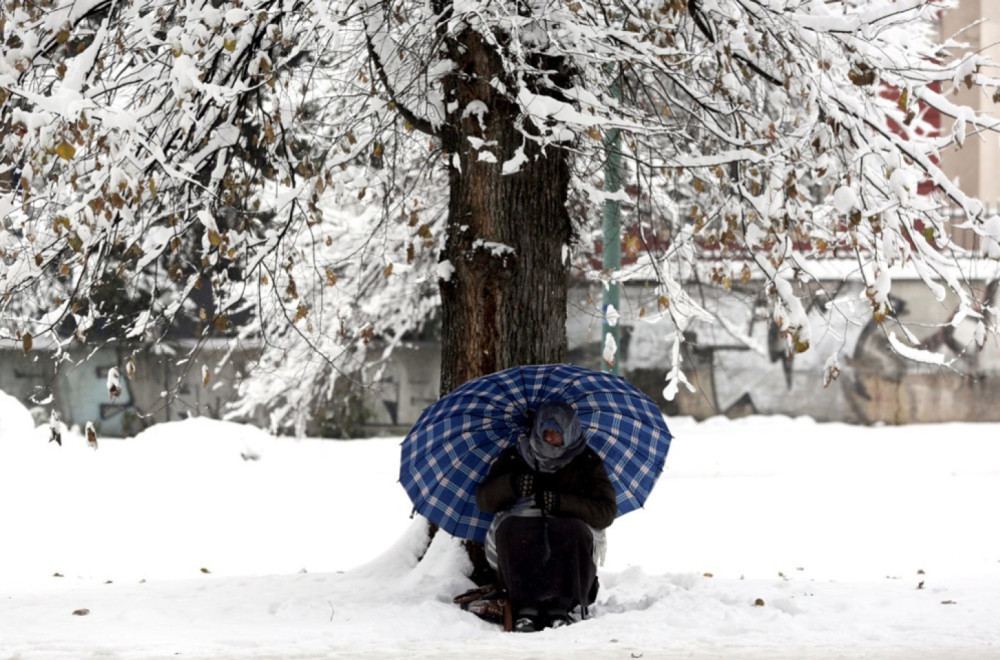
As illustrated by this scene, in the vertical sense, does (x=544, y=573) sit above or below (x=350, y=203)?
below

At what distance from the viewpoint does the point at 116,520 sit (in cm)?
1136

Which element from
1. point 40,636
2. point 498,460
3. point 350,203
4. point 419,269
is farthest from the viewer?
point 350,203

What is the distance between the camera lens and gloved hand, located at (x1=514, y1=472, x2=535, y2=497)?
5.81m

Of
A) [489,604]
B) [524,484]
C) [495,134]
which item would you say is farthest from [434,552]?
[495,134]

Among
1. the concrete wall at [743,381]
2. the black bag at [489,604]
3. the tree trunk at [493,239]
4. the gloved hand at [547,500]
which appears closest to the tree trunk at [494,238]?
A: the tree trunk at [493,239]

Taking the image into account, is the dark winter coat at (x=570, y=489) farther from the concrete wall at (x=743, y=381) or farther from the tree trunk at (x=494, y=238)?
the concrete wall at (x=743, y=381)

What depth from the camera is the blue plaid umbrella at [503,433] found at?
599 centimetres

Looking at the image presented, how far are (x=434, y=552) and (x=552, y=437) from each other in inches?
53.8

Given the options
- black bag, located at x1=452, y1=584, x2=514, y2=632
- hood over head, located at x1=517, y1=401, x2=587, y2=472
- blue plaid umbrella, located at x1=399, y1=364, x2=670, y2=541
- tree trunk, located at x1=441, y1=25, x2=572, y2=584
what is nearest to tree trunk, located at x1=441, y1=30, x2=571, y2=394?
tree trunk, located at x1=441, y1=25, x2=572, y2=584

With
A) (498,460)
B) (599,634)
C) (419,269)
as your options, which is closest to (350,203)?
(419,269)

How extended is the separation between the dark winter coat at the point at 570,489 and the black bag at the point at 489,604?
46cm

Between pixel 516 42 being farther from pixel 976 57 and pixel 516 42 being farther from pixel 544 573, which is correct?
pixel 544 573

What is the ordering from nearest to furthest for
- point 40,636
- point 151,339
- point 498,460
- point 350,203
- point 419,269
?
point 40,636, point 498,460, point 419,269, point 350,203, point 151,339

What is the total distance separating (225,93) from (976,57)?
11.4ft
